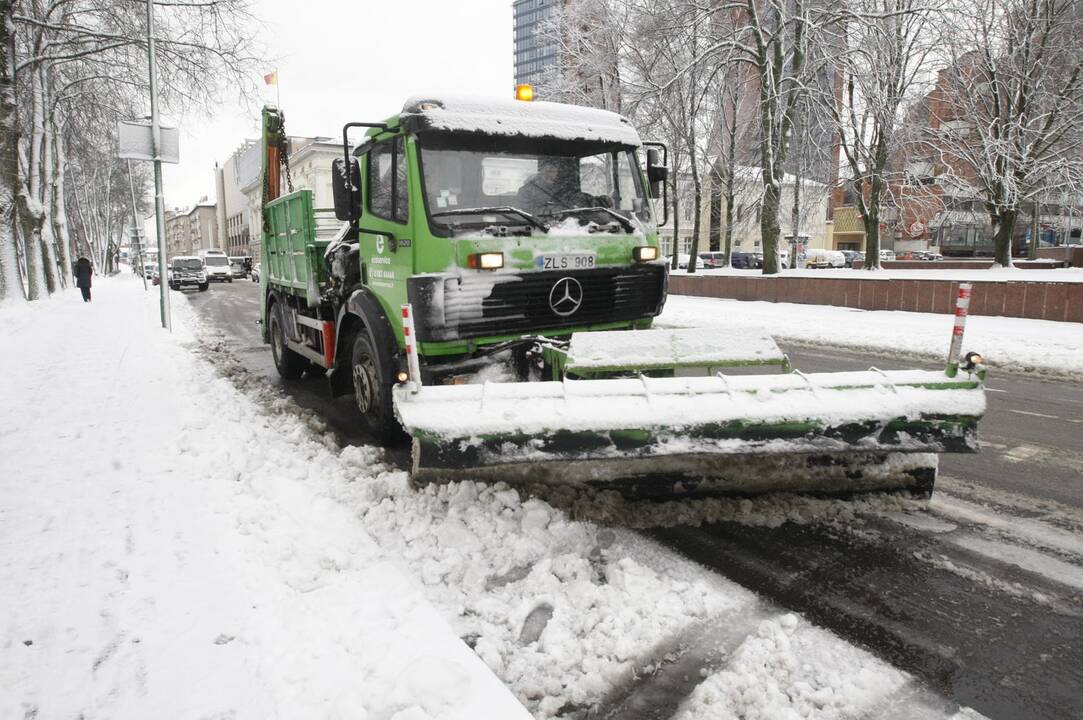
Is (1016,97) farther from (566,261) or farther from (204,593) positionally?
(204,593)

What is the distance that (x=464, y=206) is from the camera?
4.89 m

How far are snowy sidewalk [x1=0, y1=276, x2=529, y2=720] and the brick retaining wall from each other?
1338cm

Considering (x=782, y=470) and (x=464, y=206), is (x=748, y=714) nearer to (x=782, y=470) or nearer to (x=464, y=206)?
Answer: (x=782, y=470)

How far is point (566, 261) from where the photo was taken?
495 cm

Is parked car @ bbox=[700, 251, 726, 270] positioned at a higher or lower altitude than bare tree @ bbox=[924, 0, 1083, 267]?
lower

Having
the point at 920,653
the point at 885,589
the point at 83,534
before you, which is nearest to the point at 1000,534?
the point at 885,589

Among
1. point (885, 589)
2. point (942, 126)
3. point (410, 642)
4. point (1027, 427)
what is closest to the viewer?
point (410, 642)

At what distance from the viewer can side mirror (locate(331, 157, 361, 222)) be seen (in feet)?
17.0

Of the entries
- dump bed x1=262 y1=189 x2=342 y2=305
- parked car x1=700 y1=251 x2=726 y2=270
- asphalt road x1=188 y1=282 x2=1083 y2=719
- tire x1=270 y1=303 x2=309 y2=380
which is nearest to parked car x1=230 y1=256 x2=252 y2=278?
parked car x1=700 y1=251 x2=726 y2=270

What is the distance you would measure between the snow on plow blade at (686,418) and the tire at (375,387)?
1.75m

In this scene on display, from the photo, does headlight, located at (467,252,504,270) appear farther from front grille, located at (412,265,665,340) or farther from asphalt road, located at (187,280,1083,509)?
asphalt road, located at (187,280,1083,509)

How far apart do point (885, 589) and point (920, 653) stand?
49 centimetres

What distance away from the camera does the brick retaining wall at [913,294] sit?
12.5 m

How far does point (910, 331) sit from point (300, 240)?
10.5 m
